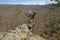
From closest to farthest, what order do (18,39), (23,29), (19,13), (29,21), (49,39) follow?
(18,39) → (23,29) → (49,39) → (29,21) → (19,13)

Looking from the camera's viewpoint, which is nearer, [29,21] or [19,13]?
[29,21]

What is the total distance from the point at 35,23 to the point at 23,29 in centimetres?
288

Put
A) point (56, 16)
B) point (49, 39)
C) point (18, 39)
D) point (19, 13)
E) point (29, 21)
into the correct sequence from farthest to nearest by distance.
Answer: point (56, 16) < point (19, 13) < point (29, 21) < point (49, 39) < point (18, 39)

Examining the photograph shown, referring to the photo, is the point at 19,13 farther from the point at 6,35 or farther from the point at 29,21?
the point at 6,35

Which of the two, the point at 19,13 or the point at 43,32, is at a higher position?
the point at 19,13

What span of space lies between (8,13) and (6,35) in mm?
4322

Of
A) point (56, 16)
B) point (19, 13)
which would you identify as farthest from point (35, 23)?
point (56, 16)

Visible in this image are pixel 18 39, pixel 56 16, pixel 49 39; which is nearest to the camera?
pixel 18 39

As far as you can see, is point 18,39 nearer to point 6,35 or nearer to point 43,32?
point 6,35

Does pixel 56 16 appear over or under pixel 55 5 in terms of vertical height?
under

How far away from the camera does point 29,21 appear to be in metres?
10.2

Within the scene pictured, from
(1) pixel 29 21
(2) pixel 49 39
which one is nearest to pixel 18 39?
(2) pixel 49 39

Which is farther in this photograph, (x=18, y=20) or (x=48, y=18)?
(x=48, y=18)

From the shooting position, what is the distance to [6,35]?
6242 mm
